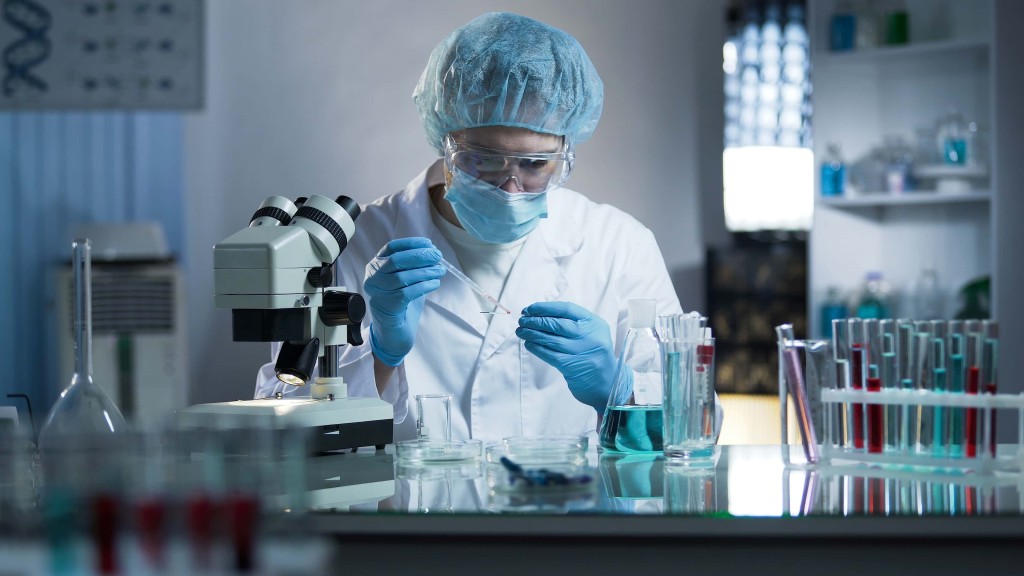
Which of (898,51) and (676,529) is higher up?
(898,51)

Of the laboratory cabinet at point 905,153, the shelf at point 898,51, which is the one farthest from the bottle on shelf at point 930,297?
the shelf at point 898,51

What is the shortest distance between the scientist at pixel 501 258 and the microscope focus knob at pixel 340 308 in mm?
199

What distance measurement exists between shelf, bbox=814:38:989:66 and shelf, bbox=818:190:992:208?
460 millimetres

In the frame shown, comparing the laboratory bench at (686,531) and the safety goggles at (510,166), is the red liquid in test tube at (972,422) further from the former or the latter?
the safety goggles at (510,166)

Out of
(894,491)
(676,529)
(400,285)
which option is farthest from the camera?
(400,285)

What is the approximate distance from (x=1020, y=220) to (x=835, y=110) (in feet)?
2.39

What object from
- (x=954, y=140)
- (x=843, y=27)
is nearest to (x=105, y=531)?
(x=954, y=140)

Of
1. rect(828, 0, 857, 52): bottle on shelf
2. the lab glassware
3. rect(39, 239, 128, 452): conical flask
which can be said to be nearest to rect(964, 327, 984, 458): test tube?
the lab glassware

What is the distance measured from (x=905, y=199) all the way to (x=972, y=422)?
2222 millimetres

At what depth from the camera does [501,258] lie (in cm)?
195

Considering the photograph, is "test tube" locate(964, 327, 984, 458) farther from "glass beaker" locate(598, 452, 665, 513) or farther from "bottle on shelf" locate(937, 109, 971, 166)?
"bottle on shelf" locate(937, 109, 971, 166)

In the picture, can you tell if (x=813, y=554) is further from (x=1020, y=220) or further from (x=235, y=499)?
(x=1020, y=220)

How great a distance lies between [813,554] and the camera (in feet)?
3.14

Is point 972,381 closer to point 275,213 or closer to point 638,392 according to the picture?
point 638,392
